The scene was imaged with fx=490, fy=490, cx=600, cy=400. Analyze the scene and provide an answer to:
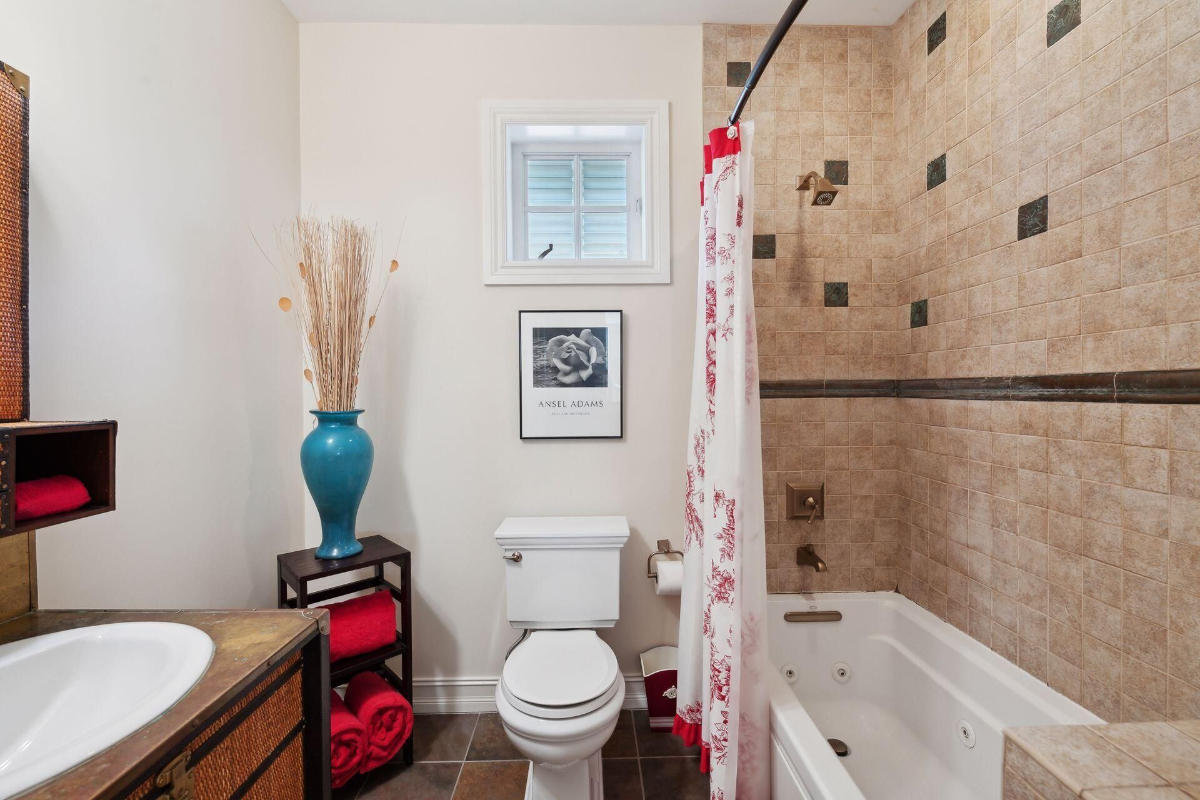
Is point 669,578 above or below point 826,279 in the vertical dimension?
below

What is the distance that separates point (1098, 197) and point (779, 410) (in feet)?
3.35

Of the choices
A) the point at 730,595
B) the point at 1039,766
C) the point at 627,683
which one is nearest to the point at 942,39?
the point at 730,595

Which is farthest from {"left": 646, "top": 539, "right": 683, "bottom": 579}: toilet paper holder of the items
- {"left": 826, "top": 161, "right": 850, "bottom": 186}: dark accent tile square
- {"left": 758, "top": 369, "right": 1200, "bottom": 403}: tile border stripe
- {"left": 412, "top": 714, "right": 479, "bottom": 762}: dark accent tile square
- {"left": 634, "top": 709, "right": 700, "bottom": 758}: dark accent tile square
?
{"left": 826, "top": 161, "right": 850, "bottom": 186}: dark accent tile square

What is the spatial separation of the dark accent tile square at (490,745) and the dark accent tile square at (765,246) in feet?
6.32

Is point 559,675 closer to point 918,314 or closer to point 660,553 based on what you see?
point 660,553

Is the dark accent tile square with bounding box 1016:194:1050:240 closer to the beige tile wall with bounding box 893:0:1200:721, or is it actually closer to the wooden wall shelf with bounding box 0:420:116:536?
the beige tile wall with bounding box 893:0:1200:721

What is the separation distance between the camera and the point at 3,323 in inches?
33.2

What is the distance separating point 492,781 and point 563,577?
652mm

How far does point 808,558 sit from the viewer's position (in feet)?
6.05

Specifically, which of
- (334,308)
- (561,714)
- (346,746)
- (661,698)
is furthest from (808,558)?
(334,308)

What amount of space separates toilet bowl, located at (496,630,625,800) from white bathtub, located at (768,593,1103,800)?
46 cm

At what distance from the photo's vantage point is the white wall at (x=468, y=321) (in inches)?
74.8

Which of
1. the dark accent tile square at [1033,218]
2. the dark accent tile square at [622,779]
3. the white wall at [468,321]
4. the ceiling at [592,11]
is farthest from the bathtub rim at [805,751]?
the ceiling at [592,11]

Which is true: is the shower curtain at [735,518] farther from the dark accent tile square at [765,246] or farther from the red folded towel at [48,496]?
the red folded towel at [48,496]
